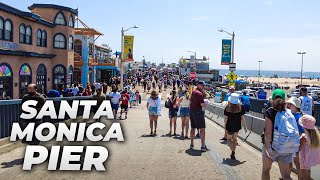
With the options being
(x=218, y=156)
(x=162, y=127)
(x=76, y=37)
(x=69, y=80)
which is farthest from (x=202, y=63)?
(x=218, y=156)

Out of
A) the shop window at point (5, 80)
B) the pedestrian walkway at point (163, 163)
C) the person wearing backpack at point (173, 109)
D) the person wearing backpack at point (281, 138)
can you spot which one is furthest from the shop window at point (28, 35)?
the person wearing backpack at point (281, 138)

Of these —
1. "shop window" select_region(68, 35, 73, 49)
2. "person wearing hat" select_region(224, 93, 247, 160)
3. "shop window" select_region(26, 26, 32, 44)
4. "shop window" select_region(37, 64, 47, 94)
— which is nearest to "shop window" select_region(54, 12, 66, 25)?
"shop window" select_region(68, 35, 73, 49)

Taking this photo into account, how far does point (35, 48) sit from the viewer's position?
29.7m

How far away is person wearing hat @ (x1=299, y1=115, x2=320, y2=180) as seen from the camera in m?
5.78

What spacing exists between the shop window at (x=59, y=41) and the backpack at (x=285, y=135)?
3011 cm

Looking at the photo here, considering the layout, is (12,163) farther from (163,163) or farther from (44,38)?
(44,38)

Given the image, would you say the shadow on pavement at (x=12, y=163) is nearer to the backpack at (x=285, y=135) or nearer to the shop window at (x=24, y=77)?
the backpack at (x=285, y=135)

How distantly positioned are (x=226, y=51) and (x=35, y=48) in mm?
15274

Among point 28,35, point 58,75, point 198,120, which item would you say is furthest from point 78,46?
point 198,120

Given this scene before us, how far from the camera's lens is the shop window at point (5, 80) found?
2456cm

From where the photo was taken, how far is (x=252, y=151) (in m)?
10.5

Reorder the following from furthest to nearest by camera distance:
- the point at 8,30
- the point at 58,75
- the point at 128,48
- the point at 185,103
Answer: the point at 128,48 → the point at 58,75 → the point at 8,30 → the point at 185,103

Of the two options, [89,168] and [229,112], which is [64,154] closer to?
[89,168]

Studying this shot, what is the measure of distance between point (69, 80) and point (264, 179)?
31394 mm
